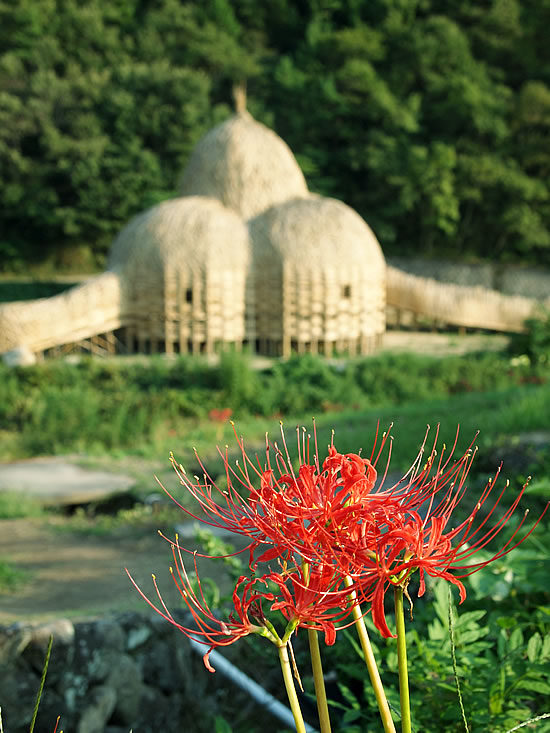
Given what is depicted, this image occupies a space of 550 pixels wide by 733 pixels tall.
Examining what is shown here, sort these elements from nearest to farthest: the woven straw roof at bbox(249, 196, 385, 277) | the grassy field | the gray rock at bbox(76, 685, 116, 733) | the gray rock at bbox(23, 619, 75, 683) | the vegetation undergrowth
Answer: the grassy field → the gray rock at bbox(76, 685, 116, 733) → the gray rock at bbox(23, 619, 75, 683) → the vegetation undergrowth → the woven straw roof at bbox(249, 196, 385, 277)

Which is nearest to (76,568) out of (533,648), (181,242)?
(533,648)

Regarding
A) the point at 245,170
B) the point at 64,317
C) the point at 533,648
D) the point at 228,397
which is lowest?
the point at 228,397

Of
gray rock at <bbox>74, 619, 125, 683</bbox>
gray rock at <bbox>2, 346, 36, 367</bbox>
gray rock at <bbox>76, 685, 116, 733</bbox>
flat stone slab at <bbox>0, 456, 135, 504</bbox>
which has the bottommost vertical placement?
flat stone slab at <bbox>0, 456, 135, 504</bbox>

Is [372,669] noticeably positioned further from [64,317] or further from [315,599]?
A: [64,317]

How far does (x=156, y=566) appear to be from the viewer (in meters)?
5.77

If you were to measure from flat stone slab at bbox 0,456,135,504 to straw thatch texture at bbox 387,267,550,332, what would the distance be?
11.6m

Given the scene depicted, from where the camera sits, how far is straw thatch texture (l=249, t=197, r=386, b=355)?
16250mm

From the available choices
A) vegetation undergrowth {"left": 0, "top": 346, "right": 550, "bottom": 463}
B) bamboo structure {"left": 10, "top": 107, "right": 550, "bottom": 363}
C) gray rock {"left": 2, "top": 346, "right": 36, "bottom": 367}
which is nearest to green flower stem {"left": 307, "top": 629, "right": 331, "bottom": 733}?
vegetation undergrowth {"left": 0, "top": 346, "right": 550, "bottom": 463}

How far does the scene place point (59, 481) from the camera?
8.52 meters

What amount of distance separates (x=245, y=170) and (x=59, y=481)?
1060 centimetres

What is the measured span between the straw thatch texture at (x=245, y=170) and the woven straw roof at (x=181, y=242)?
0.71 m

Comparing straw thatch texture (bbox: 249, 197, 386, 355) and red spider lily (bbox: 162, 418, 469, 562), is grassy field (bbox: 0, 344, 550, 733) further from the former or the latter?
straw thatch texture (bbox: 249, 197, 386, 355)

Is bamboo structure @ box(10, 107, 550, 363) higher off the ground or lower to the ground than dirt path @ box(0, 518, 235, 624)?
higher

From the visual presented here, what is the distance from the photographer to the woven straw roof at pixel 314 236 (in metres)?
16.2
